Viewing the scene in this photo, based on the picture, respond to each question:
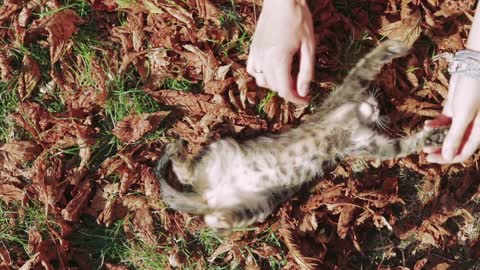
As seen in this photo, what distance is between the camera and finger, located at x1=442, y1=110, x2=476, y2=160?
262 cm

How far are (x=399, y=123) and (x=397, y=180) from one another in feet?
1.03

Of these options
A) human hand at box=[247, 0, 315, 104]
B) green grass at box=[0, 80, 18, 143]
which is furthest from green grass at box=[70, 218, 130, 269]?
human hand at box=[247, 0, 315, 104]

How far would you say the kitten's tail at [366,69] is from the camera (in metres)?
2.98

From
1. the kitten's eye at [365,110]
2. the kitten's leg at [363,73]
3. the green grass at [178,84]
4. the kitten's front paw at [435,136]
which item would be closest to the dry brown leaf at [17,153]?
the green grass at [178,84]

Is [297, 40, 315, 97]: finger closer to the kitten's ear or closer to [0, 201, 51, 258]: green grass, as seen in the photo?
the kitten's ear

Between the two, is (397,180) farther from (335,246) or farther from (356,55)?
(356,55)

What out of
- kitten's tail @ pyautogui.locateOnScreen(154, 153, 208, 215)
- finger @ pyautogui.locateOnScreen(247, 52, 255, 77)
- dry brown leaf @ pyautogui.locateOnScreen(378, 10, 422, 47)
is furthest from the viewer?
dry brown leaf @ pyautogui.locateOnScreen(378, 10, 422, 47)

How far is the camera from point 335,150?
2.97 metres

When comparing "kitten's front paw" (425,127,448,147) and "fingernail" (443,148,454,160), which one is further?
"kitten's front paw" (425,127,448,147)

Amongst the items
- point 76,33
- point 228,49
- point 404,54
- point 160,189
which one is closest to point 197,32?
point 228,49

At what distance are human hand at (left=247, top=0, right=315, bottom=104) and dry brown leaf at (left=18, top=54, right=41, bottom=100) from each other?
3.74 feet

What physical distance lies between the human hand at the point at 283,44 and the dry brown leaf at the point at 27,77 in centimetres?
114

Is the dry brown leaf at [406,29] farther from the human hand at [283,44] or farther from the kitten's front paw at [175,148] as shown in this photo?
the kitten's front paw at [175,148]

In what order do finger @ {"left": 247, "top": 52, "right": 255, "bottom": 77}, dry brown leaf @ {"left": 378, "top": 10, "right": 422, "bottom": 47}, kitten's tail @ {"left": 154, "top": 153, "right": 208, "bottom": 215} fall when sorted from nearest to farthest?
1. finger @ {"left": 247, "top": 52, "right": 255, "bottom": 77}
2. kitten's tail @ {"left": 154, "top": 153, "right": 208, "bottom": 215}
3. dry brown leaf @ {"left": 378, "top": 10, "right": 422, "bottom": 47}
